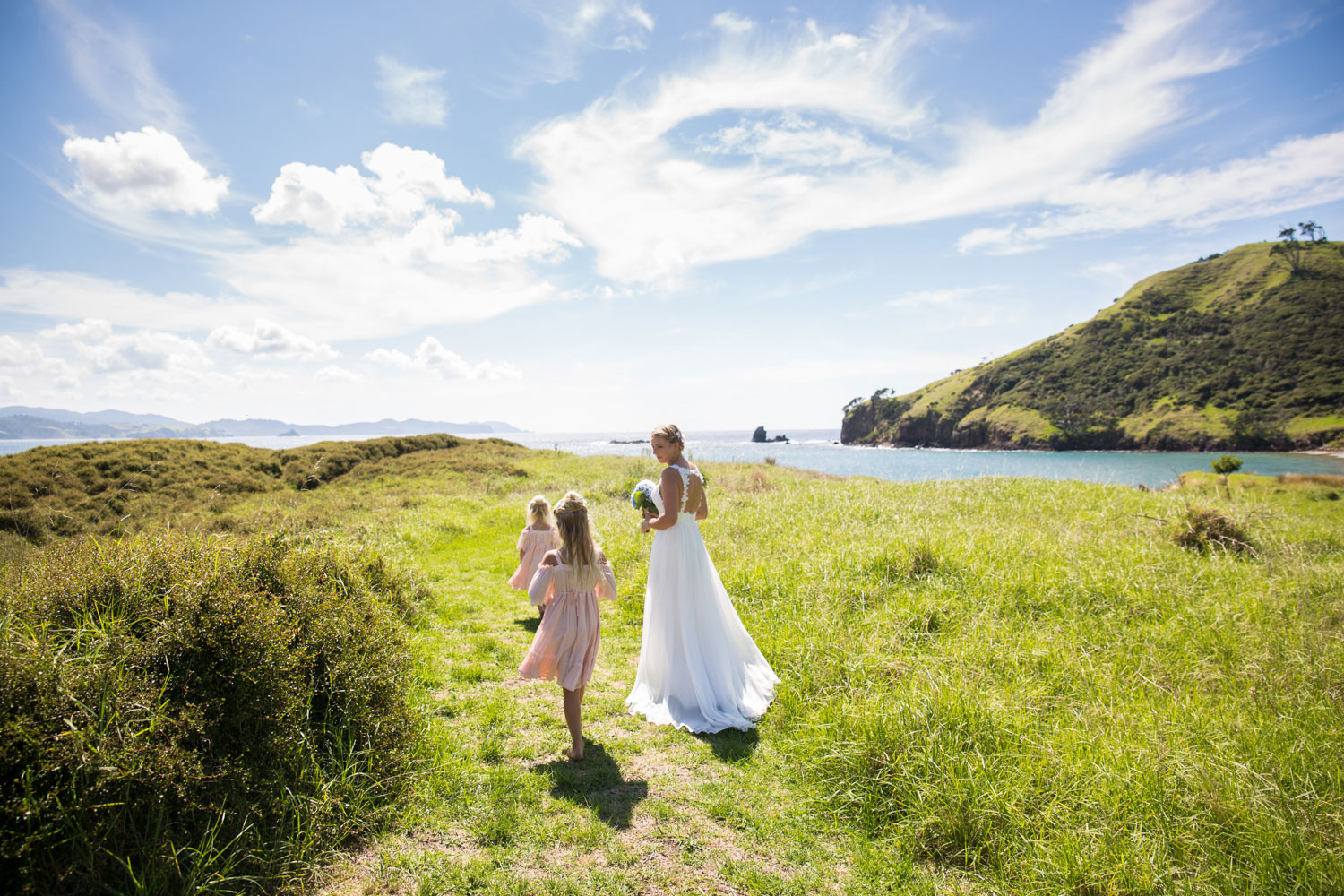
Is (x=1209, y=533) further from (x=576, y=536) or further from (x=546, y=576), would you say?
(x=546, y=576)

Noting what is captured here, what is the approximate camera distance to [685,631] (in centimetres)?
592

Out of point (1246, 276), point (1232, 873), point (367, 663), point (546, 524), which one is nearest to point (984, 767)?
point (1232, 873)

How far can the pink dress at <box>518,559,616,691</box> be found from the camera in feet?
15.7

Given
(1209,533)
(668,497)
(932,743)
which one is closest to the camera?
(932,743)

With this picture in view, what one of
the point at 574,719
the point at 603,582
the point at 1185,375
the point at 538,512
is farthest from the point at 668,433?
the point at 1185,375

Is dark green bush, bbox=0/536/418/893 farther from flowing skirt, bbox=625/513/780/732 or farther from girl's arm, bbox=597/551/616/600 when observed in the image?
flowing skirt, bbox=625/513/780/732

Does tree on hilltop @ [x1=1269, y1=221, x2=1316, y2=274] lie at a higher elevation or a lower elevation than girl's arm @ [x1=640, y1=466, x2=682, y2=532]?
higher

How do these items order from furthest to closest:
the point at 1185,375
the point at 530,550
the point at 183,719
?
1. the point at 1185,375
2. the point at 530,550
3. the point at 183,719

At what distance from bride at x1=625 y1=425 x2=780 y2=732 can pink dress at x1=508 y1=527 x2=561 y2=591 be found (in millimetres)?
2676

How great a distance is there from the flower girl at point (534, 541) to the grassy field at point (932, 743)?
87 centimetres

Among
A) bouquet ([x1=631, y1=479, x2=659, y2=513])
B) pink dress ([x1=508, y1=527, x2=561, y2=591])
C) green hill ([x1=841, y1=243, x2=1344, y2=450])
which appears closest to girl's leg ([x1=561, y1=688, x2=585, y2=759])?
bouquet ([x1=631, y1=479, x2=659, y2=513])

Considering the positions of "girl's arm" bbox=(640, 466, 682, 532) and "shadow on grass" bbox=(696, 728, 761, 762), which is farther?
"girl's arm" bbox=(640, 466, 682, 532)

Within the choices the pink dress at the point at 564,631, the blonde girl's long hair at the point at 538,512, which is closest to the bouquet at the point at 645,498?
the pink dress at the point at 564,631

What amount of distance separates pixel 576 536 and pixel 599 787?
2001 mm
